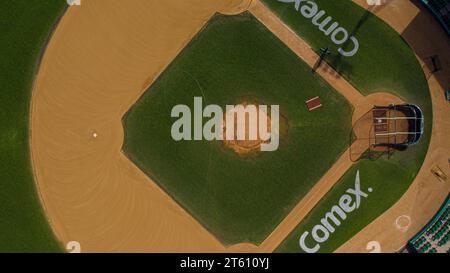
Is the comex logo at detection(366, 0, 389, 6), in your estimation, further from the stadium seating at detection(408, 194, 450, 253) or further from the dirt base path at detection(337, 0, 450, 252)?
the stadium seating at detection(408, 194, 450, 253)

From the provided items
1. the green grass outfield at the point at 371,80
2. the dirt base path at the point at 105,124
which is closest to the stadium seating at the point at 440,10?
the green grass outfield at the point at 371,80

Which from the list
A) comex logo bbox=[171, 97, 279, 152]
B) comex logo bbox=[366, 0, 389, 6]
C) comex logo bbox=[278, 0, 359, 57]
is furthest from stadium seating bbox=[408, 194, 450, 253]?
comex logo bbox=[366, 0, 389, 6]

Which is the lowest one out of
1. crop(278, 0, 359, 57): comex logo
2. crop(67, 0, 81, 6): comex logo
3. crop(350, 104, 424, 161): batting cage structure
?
crop(350, 104, 424, 161): batting cage structure

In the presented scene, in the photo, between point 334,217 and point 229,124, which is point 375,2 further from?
point 334,217

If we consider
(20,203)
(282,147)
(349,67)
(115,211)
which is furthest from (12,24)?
(349,67)

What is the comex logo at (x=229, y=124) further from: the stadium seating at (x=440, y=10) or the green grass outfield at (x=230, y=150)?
the stadium seating at (x=440, y=10)

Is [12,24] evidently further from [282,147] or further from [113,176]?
[282,147]
